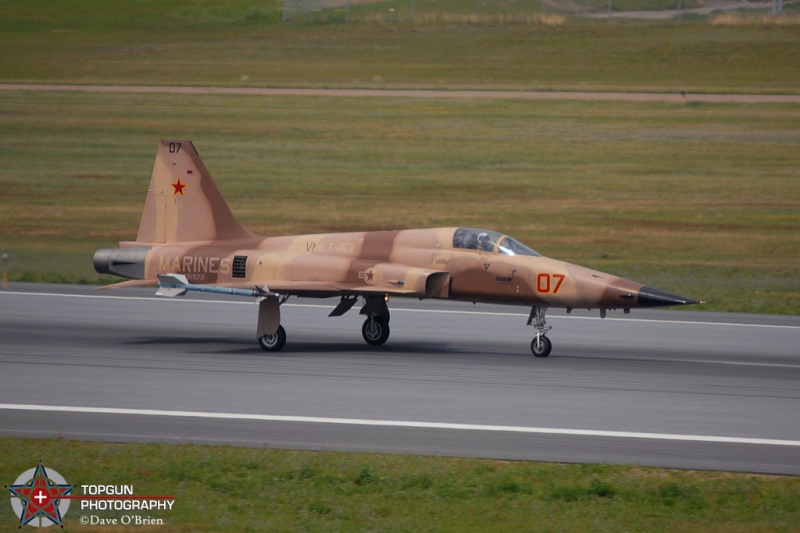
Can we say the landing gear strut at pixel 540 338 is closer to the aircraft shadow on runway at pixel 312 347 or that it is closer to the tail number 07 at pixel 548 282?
the aircraft shadow on runway at pixel 312 347

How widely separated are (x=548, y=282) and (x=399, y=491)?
7.82 m

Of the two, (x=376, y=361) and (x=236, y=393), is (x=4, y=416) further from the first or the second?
(x=376, y=361)

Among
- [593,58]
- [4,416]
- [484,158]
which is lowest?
[4,416]

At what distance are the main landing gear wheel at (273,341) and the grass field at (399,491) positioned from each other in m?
6.58

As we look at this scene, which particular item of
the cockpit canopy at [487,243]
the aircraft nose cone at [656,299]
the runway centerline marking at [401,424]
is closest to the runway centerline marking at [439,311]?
the cockpit canopy at [487,243]

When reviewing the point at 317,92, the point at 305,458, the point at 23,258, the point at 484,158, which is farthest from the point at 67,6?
the point at 305,458

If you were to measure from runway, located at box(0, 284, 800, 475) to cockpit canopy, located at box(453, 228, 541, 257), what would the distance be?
1.85m

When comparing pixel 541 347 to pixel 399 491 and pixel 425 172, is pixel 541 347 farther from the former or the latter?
pixel 425 172

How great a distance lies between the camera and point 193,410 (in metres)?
14.9

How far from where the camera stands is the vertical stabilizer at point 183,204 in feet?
68.6

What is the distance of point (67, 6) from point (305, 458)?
6854 centimetres

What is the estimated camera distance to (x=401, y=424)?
1424 cm

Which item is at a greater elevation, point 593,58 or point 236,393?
point 593,58

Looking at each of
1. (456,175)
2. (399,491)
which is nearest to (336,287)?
(399,491)
